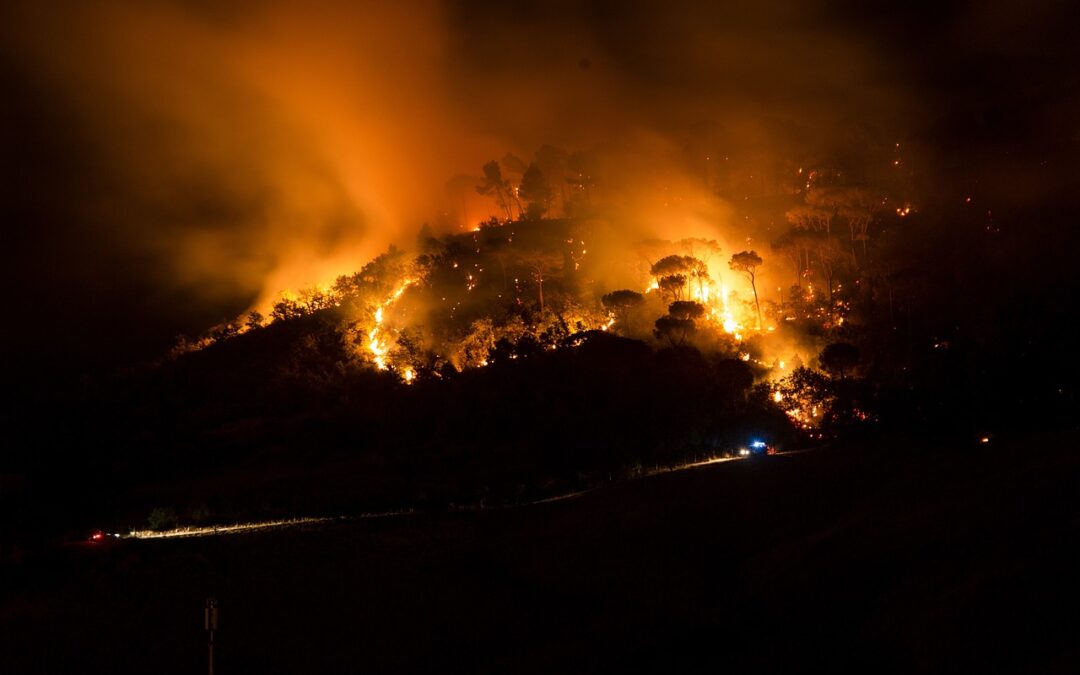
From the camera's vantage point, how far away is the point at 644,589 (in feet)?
42.4

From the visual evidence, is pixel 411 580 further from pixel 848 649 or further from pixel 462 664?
pixel 848 649

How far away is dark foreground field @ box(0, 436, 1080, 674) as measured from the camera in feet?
29.5

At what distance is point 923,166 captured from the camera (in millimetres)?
61000

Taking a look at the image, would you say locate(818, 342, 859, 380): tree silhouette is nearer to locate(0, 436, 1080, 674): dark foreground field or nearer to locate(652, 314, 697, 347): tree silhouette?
locate(652, 314, 697, 347): tree silhouette

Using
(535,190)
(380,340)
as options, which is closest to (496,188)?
(535,190)

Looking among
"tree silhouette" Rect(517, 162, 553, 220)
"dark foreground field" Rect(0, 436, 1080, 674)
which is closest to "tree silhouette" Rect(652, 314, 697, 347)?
"dark foreground field" Rect(0, 436, 1080, 674)

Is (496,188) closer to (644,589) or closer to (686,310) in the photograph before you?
(686,310)

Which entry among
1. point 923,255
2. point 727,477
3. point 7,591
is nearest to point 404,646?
point 7,591

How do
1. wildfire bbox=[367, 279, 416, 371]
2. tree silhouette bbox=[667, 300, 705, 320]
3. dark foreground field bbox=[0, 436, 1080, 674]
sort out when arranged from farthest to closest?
wildfire bbox=[367, 279, 416, 371] → tree silhouette bbox=[667, 300, 705, 320] → dark foreground field bbox=[0, 436, 1080, 674]

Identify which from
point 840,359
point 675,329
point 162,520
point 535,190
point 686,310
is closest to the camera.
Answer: point 162,520

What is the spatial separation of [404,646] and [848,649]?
5769 mm

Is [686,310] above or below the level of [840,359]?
above

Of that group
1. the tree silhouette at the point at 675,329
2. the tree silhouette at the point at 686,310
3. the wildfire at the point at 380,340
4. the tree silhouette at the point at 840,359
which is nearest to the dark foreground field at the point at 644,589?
the tree silhouette at the point at 840,359

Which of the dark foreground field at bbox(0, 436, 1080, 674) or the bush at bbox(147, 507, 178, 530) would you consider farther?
the bush at bbox(147, 507, 178, 530)
